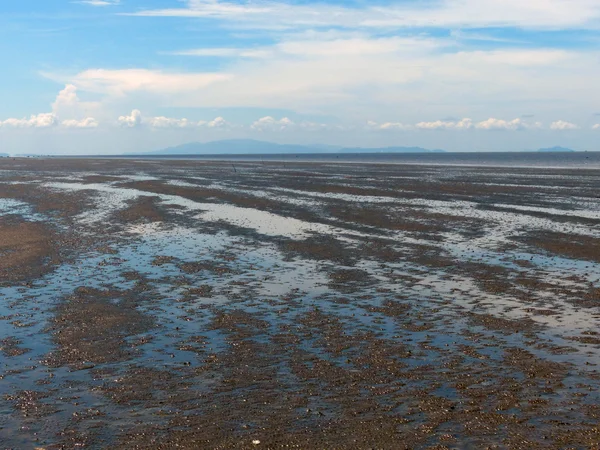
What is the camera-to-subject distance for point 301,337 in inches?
564

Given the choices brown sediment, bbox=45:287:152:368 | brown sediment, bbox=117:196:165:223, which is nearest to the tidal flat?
brown sediment, bbox=45:287:152:368

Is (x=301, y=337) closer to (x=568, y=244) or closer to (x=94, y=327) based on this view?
(x=94, y=327)

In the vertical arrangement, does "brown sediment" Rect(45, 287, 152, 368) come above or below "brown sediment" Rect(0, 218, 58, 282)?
below

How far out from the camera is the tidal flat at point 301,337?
31.3 feet

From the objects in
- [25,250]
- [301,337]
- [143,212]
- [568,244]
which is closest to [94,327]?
[301,337]

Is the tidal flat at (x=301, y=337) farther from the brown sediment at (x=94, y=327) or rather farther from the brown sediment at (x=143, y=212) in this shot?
the brown sediment at (x=143, y=212)

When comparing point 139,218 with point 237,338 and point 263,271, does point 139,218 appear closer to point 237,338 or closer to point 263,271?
point 263,271

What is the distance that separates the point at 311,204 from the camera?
45.4 metres

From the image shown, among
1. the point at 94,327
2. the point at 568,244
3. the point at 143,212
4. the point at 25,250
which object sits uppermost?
the point at 143,212

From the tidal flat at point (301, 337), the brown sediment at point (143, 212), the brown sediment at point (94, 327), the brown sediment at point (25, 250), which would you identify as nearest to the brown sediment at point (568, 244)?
the tidal flat at point (301, 337)

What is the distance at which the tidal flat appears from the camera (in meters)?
9.55

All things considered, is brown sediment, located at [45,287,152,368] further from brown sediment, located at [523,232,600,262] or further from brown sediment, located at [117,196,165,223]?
brown sediment, located at [117,196,165,223]

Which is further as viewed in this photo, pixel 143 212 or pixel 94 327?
pixel 143 212

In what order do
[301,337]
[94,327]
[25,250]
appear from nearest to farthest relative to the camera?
[301,337], [94,327], [25,250]
